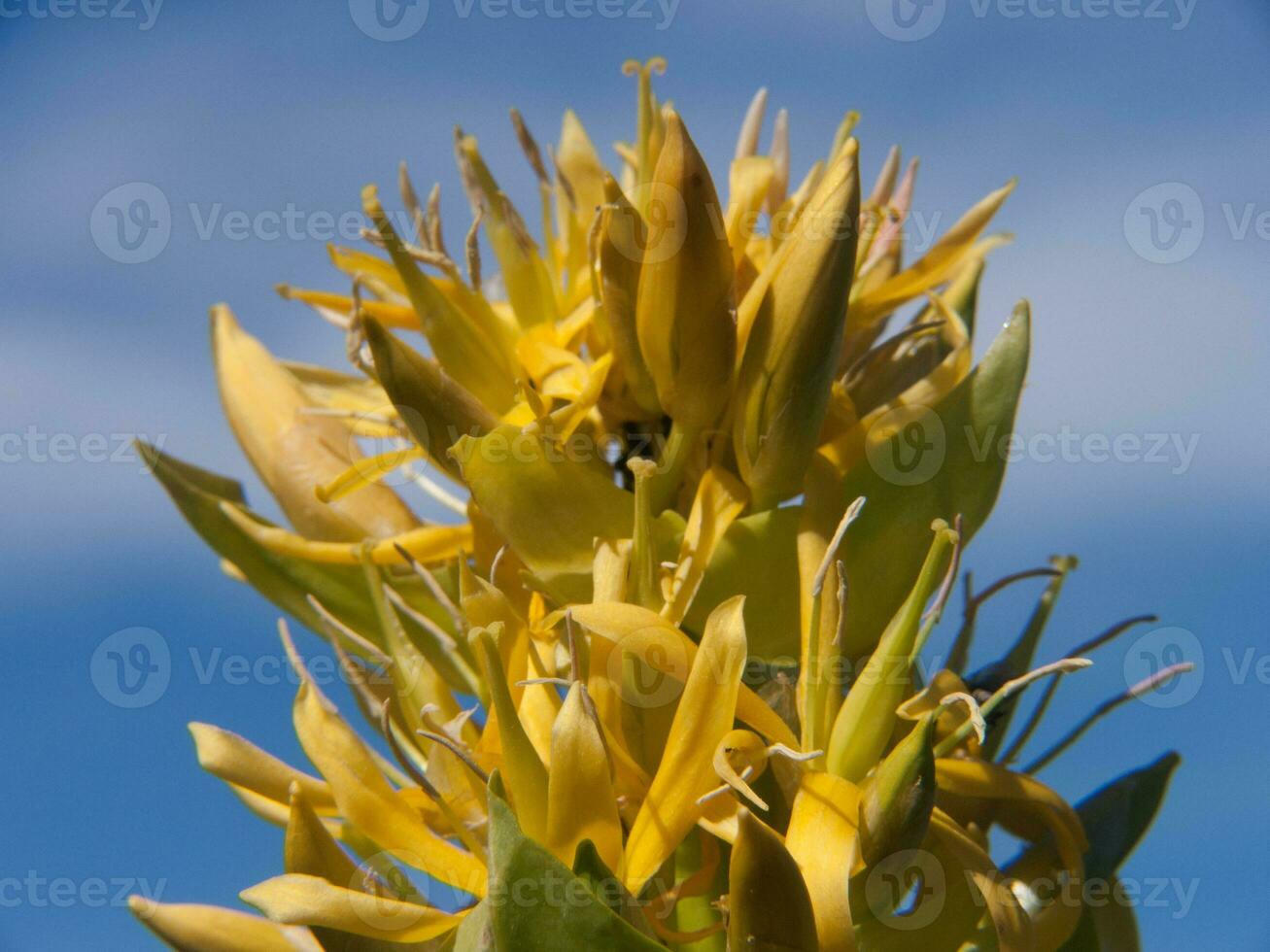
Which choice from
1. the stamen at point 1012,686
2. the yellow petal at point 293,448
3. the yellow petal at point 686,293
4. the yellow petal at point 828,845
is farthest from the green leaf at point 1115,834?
the yellow petal at point 293,448

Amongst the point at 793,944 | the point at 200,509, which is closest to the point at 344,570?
the point at 200,509

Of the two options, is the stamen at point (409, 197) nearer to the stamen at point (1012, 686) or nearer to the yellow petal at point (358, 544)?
the yellow petal at point (358, 544)

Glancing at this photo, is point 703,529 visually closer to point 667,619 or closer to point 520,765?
point 667,619

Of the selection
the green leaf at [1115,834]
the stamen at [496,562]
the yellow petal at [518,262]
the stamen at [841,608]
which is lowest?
the green leaf at [1115,834]

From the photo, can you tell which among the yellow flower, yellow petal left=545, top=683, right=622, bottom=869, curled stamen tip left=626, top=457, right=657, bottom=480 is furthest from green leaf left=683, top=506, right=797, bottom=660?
yellow petal left=545, top=683, right=622, bottom=869

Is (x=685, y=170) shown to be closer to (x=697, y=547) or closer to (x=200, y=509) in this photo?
(x=697, y=547)

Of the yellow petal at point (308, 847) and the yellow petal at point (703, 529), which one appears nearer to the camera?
the yellow petal at point (308, 847)
